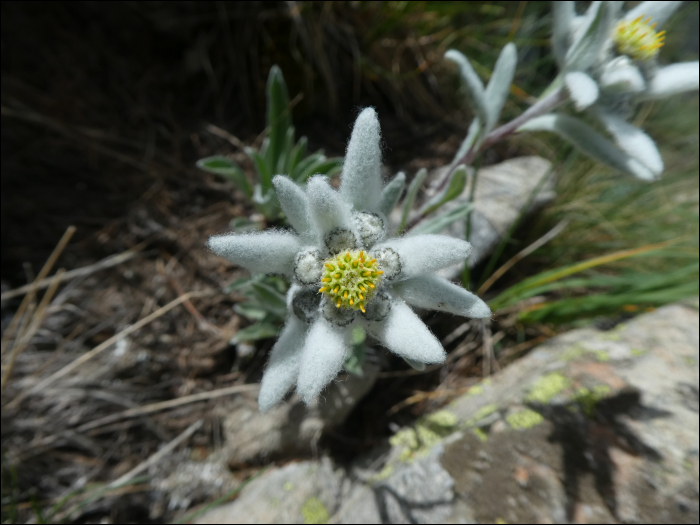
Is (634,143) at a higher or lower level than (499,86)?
lower

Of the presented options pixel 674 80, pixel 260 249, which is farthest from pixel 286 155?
pixel 674 80

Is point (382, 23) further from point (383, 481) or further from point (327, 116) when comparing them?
point (383, 481)

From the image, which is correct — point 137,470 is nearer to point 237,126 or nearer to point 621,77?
point 237,126

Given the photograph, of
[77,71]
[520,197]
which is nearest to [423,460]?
[520,197]

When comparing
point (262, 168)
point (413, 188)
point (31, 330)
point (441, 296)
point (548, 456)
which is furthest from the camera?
point (31, 330)

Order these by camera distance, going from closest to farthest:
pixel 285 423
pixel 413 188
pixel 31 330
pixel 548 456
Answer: pixel 413 188, pixel 548 456, pixel 31 330, pixel 285 423

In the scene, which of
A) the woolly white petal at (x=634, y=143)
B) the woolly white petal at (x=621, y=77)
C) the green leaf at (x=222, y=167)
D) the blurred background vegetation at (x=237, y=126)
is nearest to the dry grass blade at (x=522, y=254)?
the blurred background vegetation at (x=237, y=126)

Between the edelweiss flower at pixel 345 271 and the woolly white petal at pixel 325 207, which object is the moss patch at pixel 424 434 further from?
the woolly white petal at pixel 325 207

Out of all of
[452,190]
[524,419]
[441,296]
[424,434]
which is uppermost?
[452,190]
